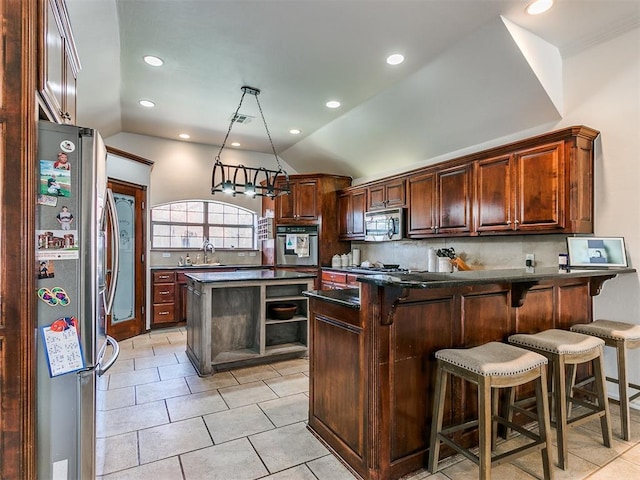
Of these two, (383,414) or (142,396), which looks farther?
(142,396)

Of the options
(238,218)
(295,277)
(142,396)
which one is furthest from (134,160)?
(142,396)

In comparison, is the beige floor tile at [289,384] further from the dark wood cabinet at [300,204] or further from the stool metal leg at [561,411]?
the dark wood cabinet at [300,204]

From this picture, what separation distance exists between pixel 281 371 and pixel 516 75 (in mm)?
3670

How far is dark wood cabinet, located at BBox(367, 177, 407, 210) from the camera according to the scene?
4.95 metres

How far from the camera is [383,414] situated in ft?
6.18

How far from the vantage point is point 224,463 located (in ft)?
6.86

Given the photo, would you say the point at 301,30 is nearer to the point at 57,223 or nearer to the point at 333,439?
the point at 57,223

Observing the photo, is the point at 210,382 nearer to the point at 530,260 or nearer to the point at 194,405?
the point at 194,405

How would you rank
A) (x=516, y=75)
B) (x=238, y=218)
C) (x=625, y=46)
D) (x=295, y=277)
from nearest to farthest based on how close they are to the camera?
(x=625, y=46) < (x=516, y=75) < (x=295, y=277) < (x=238, y=218)

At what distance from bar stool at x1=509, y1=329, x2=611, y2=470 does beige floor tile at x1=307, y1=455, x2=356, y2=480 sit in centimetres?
127

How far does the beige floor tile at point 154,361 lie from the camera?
12.4ft

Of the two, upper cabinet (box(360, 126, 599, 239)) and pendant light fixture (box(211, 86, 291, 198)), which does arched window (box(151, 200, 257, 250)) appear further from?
upper cabinet (box(360, 126, 599, 239))

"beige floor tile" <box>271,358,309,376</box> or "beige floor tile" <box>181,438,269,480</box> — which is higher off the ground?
"beige floor tile" <box>181,438,269,480</box>

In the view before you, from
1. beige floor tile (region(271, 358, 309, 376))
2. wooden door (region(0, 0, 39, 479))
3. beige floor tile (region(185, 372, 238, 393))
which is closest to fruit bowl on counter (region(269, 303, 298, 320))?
beige floor tile (region(271, 358, 309, 376))
